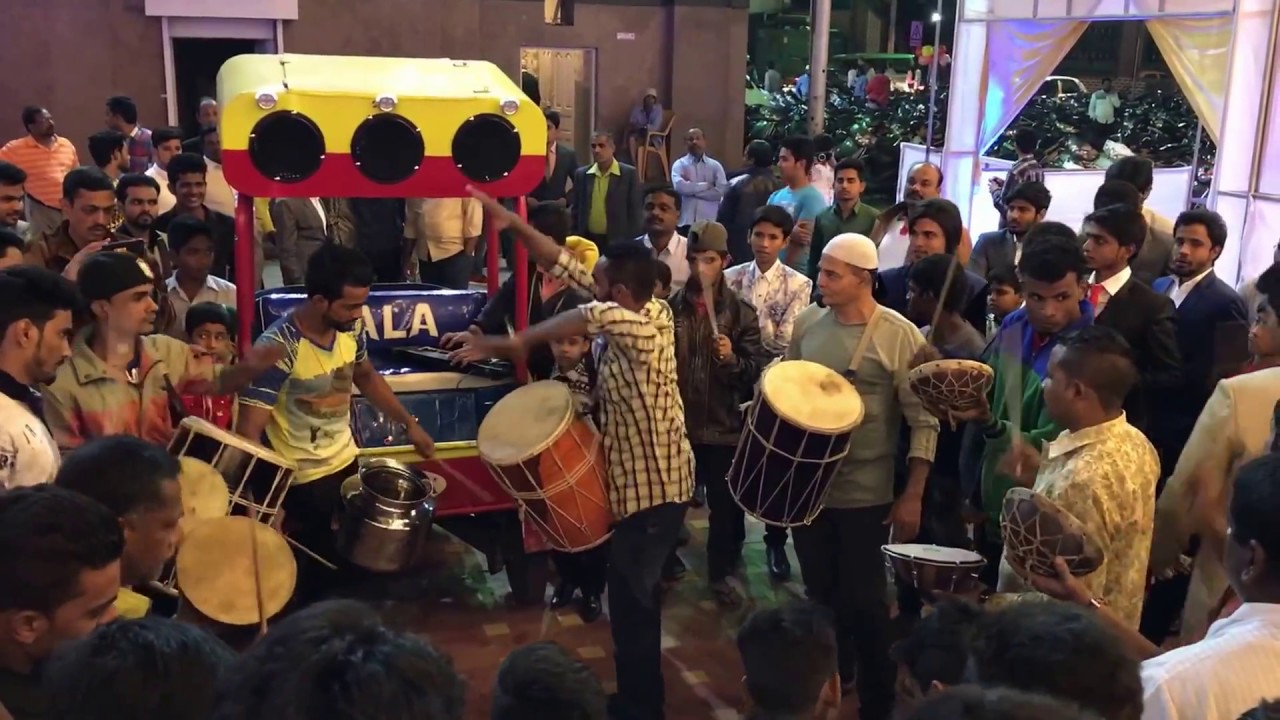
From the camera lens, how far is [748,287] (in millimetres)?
5469

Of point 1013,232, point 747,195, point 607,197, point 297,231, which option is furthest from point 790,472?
point 607,197

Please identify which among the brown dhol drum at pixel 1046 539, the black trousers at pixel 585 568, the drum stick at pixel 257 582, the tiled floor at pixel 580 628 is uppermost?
the brown dhol drum at pixel 1046 539

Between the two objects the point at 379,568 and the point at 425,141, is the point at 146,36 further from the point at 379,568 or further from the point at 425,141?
the point at 379,568

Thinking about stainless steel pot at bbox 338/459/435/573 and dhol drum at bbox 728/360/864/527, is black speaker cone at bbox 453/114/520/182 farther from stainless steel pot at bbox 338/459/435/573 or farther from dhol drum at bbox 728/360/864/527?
dhol drum at bbox 728/360/864/527

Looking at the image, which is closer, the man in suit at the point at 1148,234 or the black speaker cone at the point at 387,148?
the black speaker cone at the point at 387,148

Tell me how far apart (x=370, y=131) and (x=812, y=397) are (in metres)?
2.10

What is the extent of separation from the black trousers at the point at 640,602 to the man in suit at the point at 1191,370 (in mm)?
1892

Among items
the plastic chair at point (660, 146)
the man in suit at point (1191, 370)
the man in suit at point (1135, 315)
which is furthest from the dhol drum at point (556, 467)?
the plastic chair at point (660, 146)

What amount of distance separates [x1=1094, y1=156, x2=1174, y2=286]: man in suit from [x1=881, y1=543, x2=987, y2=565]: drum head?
3.07 m

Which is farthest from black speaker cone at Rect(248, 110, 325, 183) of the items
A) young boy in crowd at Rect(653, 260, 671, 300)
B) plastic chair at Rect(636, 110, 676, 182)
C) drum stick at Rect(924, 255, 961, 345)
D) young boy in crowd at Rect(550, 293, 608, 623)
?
plastic chair at Rect(636, 110, 676, 182)

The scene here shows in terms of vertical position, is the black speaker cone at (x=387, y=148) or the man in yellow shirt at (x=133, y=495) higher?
the black speaker cone at (x=387, y=148)

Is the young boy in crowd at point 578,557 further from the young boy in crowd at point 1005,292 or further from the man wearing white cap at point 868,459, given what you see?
the young boy in crowd at point 1005,292

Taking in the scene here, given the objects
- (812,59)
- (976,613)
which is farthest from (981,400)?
(812,59)

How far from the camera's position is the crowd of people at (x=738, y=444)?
1771 mm
